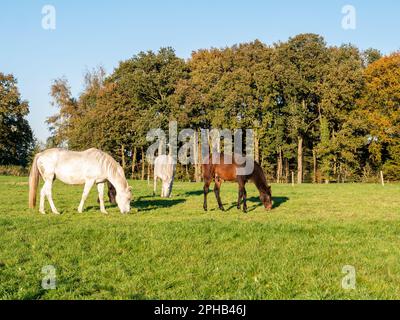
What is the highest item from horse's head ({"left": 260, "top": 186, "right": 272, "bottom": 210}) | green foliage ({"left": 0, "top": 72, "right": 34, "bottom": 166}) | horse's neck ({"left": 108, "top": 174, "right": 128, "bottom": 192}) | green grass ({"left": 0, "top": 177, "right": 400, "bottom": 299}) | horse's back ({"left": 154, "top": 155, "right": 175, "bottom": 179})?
green foliage ({"left": 0, "top": 72, "right": 34, "bottom": 166})

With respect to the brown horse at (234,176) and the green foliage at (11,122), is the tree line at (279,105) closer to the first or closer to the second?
the green foliage at (11,122)

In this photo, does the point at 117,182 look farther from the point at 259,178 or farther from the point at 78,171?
the point at 259,178

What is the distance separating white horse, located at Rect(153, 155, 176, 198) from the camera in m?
21.6

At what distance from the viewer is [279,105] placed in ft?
170

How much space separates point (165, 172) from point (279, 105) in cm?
3285

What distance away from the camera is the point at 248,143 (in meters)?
49.7

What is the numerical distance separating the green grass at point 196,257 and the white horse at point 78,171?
46.9 inches

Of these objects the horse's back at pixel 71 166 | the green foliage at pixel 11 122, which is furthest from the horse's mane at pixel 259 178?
the green foliage at pixel 11 122

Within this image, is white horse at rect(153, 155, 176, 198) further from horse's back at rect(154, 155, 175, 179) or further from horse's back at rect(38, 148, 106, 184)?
horse's back at rect(38, 148, 106, 184)

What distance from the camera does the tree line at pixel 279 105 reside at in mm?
48375

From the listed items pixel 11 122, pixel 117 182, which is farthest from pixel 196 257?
pixel 11 122

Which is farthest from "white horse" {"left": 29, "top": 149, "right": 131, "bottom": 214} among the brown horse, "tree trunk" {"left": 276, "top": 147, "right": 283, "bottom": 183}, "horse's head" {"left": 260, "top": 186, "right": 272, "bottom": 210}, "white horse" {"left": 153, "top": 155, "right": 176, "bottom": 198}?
"tree trunk" {"left": 276, "top": 147, "right": 283, "bottom": 183}

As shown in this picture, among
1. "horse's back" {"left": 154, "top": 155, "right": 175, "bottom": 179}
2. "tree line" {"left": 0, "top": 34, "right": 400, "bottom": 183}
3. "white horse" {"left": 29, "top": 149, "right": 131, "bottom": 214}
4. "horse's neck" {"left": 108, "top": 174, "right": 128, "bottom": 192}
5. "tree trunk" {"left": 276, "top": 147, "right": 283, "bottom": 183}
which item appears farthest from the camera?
"tree trunk" {"left": 276, "top": 147, "right": 283, "bottom": 183}

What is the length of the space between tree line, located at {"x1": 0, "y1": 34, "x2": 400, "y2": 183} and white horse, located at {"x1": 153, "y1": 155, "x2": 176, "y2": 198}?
25.4 meters
